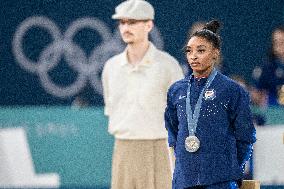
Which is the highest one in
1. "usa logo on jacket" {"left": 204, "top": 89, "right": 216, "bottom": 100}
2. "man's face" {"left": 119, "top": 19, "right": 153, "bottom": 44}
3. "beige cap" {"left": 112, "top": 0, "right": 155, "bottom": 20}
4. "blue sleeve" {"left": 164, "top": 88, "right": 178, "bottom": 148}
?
"beige cap" {"left": 112, "top": 0, "right": 155, "bottom": 20}

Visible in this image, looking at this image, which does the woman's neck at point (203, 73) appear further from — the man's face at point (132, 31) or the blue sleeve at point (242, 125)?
the man's face at point (132, 31)

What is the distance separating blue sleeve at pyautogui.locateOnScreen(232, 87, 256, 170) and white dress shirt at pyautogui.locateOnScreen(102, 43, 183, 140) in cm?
227

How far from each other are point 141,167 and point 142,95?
24.2 inches

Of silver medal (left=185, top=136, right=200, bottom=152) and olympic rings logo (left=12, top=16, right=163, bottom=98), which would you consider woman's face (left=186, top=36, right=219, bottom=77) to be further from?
olympic rings logo (left=12, top=16, right=163, bottom=98)

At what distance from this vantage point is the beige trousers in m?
8.03

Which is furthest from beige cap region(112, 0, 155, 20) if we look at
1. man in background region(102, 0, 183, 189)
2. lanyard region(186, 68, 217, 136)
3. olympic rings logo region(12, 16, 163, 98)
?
lanyard region(186, 68, 217, 136)

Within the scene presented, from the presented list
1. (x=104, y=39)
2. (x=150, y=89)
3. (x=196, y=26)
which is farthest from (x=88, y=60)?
(x=150, y=89)

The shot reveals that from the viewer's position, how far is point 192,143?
18.8 ft

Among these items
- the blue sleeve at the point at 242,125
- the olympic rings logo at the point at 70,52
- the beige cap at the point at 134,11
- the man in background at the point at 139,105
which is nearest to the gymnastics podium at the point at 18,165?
the olympic rings logo at the point at 70,52

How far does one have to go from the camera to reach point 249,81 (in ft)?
35.2

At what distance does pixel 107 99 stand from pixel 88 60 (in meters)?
2.37

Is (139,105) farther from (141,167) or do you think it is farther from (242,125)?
(242,125)

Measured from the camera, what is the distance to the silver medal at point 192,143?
5742 mm

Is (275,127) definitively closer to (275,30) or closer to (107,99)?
(275,30)
